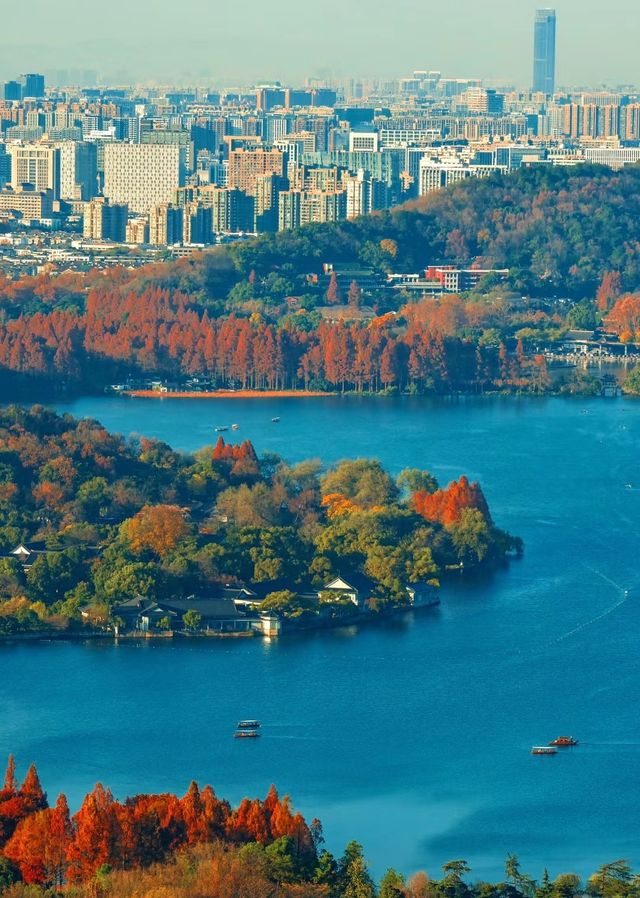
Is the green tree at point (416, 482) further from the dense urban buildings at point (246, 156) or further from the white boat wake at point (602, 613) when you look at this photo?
the dense urban buildings at point (246, 156)

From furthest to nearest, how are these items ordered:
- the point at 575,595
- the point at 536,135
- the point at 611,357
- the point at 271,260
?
the point at 536,135 < the point at 271,260 < the point at 611,357 < the point at 575,595

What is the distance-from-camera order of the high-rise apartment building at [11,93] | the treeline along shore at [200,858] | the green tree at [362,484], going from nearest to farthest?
the treeline along shore at [200,858] < the green tree at [362,484] < the high-rise apartment building at [11,93]

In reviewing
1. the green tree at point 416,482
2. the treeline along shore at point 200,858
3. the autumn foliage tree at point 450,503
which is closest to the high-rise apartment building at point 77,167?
the green tree at point 416,482

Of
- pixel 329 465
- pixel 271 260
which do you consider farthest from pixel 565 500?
pixel 271 260

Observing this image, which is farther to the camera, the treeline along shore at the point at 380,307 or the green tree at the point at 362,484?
the treeline along shore at the point at 380,307

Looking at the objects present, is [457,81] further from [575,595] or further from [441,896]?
[441,896]

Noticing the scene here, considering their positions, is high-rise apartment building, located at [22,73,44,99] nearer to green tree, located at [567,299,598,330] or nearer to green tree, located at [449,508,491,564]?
green tree, located at [567,299,598,330]

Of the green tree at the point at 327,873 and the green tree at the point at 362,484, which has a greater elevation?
the green tree at the point at 362,484

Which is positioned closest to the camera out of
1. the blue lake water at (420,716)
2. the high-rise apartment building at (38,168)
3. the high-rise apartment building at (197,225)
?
the blue lake water at (420,716)
